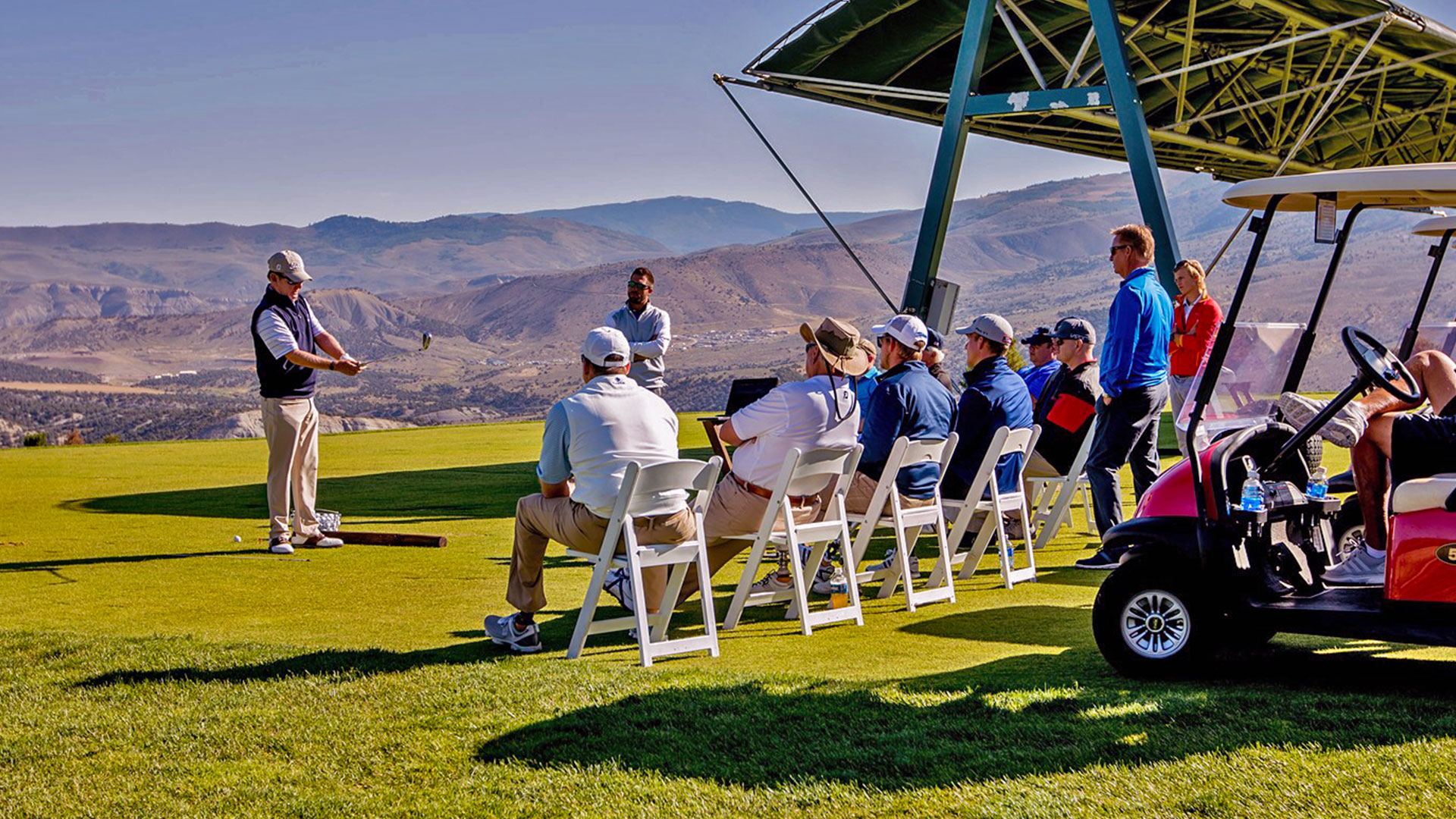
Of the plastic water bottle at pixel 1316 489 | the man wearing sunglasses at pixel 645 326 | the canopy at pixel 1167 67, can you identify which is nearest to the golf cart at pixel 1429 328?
the plastic water bottle at pixel 1316 489

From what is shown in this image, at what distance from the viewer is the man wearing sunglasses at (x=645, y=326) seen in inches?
413

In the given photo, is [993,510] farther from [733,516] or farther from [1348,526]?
[1348,526]

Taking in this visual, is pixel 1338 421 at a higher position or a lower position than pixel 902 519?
higher

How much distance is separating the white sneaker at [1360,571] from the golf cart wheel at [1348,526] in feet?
1.29

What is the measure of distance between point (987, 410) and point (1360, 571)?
3114 mm

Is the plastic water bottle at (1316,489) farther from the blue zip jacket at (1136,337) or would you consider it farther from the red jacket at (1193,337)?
the red jacket at (1193,337)

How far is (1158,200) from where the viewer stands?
38.8 ft

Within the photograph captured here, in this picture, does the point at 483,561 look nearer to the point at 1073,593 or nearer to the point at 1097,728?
the point at 1073,593

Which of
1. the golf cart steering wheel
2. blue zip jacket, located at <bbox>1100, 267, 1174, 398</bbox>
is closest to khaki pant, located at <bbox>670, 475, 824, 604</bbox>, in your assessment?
blue zip jacket, located at <bbox>1100, 267, 1174, 398</bbox>

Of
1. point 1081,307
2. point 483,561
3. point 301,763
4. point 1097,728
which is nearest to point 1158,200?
point 483,561

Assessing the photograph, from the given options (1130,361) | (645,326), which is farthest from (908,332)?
(645,326)

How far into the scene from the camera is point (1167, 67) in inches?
675

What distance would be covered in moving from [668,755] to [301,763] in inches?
45.2

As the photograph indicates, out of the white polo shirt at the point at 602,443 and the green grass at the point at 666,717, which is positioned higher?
the white polo shirt at the point at 602,443
